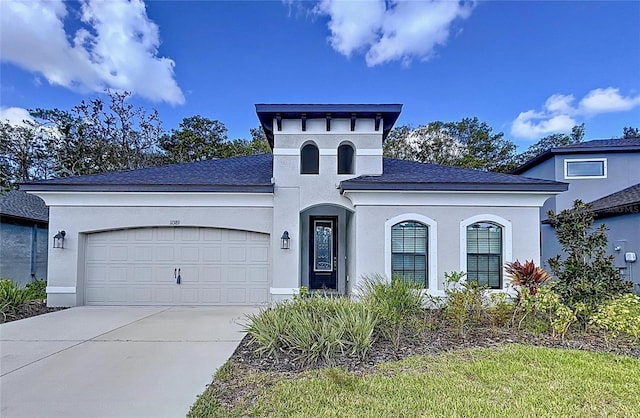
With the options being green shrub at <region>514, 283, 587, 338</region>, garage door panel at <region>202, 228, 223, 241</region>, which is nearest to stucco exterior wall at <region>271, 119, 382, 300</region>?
garage door panel at <region>202, 228, 223, 241</region>

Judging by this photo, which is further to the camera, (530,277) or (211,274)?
(211,274)

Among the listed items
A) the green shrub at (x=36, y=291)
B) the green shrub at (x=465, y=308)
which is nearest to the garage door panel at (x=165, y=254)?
the green shrub at (x=36, y=291)

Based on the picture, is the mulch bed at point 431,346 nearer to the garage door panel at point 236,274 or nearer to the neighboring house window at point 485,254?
the neighboring house window at point 485,254

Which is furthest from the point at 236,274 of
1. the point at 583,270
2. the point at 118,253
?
the point at 583,270

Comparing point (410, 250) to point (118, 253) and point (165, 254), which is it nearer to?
point (165, 254)

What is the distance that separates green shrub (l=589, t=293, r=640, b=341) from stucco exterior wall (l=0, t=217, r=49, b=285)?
17.4m

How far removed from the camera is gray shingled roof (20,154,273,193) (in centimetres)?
983

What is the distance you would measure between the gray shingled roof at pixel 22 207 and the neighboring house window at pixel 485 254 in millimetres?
15437

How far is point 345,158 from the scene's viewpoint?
1130cm

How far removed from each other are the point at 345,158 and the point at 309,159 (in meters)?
1.18

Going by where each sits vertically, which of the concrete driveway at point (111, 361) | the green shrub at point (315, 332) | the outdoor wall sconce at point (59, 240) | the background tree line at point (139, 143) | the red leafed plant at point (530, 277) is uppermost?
the background tree line at point (139, 143)

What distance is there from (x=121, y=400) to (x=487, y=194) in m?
9.08

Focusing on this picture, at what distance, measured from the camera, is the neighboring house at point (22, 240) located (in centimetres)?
1247

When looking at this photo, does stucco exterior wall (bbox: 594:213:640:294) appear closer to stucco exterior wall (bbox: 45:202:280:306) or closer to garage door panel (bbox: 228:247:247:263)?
stucco exterior wall (bbox: 45:202:280:306)
